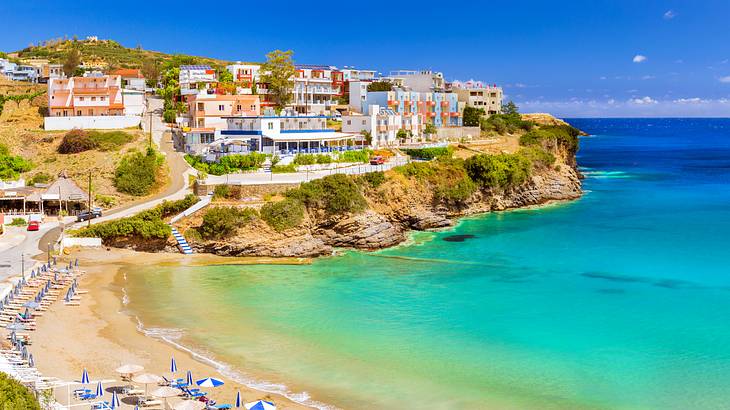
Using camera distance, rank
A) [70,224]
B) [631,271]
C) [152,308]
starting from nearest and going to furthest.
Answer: [152,308]
[631,271]
[70,224]

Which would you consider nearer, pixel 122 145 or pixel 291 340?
pixel 291 340

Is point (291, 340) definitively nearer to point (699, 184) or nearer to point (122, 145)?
point (122, 145)

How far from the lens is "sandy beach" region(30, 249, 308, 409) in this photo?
80.9ft

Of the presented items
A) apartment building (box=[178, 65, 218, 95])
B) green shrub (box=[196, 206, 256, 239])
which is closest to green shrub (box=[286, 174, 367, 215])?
green shrub (box=[196, 206, 256, 239])

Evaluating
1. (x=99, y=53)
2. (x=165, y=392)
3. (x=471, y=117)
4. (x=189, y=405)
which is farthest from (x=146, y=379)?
(x=99, y=53)

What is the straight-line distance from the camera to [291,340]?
Answer: 96.6 feet

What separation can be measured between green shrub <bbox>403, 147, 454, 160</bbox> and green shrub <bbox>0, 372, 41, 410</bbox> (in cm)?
4980

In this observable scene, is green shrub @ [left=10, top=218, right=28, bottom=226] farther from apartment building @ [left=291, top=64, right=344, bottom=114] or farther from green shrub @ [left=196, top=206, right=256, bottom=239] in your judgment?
apartment building @ [left=291, top=64, right=344, bottom=114]

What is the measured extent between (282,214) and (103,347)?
1998 cm

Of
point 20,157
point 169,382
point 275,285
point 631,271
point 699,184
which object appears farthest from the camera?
point 699,184

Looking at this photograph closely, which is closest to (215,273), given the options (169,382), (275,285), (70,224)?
(275,285)

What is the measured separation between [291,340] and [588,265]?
21585 millimetres

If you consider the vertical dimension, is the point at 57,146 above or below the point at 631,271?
above

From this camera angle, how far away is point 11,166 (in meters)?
56.9
